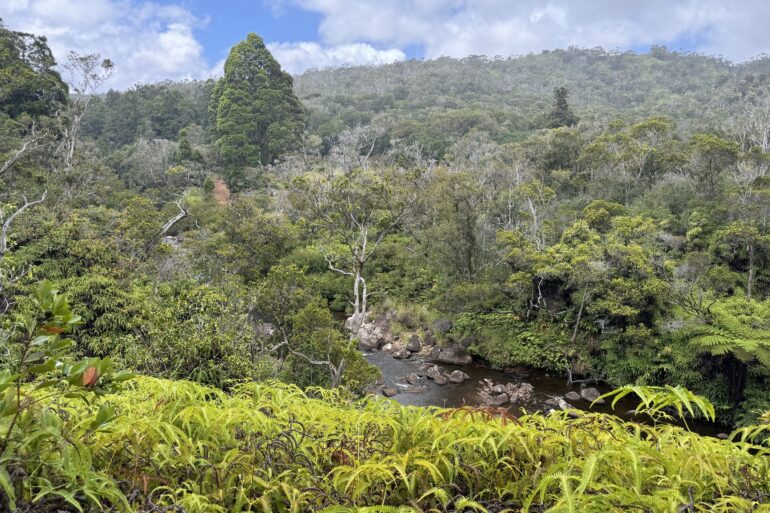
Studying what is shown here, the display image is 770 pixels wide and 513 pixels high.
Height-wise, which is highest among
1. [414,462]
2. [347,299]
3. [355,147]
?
[355,147]

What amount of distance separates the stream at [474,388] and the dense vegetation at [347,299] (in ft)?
1.45

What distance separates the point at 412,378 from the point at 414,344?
287cm

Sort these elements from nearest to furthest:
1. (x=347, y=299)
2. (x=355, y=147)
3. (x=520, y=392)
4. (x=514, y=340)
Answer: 1. (x=520, y=392)
2. (x=514, y=340)
3. (x=347, y=299)
4. (x=355, y=147)

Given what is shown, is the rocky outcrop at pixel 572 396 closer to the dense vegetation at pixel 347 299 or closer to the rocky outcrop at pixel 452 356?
the dense vegetation at pixel 347 299

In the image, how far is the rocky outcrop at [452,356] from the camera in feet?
48.5

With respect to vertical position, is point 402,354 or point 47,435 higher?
point 47,435

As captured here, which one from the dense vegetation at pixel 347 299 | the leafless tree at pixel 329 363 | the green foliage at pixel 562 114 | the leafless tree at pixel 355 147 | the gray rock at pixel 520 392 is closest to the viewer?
the dense vegetation at pixel 347 299

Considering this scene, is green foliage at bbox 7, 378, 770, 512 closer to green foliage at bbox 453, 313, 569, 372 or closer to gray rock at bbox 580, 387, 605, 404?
gray rock at bbox 580, 387, 605, 404

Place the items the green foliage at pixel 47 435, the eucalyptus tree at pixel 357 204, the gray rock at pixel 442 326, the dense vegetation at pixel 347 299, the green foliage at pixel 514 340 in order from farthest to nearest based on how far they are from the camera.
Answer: the eucalyptus tree at pixel 357 204, the gray rock at pixel 442 326, the green foliage at pixel 514 340, the dense vegetation at pixel 347 299, the green foliage at pixel 47 435

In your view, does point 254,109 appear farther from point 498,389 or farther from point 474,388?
point 498,389

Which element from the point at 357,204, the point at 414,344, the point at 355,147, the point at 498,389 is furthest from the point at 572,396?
the point at 355,147

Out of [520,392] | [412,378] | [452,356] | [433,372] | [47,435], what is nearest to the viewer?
[47,435]

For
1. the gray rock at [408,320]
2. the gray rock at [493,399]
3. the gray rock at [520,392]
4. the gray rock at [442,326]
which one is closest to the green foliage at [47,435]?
the gray rock at [493,399]

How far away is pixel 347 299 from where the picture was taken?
19.9 m
